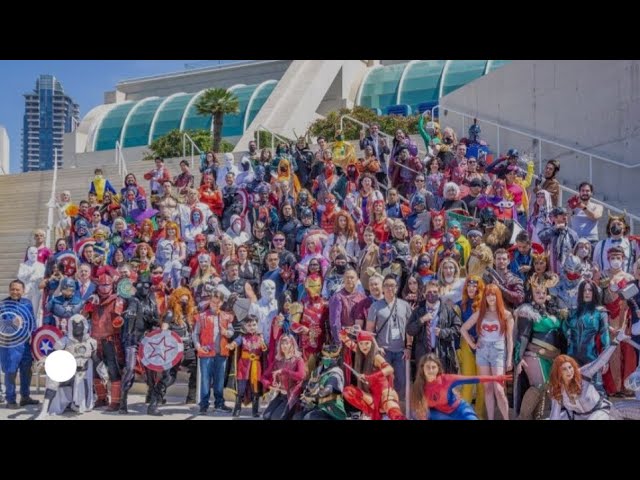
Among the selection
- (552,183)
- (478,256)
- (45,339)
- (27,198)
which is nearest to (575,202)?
(552,183)

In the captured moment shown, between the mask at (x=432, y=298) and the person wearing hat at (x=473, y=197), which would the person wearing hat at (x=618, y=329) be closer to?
the mask at (x=432, y=298)

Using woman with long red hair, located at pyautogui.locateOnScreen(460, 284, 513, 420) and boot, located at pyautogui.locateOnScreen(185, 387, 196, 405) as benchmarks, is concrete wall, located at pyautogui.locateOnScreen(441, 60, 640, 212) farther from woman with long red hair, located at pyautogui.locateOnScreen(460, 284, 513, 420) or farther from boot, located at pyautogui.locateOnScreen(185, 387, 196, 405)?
boot, located at pyautogui.locateOnScreen(185, 387, 196, 405)

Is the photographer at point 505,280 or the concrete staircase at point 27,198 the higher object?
the concrete staircase at point 27,198

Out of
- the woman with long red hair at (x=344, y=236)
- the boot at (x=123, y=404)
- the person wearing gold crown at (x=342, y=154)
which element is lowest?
the boot at (x=123, y=404)

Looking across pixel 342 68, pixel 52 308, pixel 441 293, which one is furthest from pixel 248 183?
pixel 342 68

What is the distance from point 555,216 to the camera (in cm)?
922

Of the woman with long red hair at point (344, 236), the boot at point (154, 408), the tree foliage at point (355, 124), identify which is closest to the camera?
the boot at point (154, 408)

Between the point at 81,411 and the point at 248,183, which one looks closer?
the point at 81,411

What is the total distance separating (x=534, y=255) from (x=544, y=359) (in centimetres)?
111

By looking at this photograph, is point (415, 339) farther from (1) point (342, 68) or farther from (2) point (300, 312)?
(1) point (342, 68)

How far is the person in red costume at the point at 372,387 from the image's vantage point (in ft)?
27.1

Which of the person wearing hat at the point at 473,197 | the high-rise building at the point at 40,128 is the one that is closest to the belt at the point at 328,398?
the person wearing hat at the point at 473,197

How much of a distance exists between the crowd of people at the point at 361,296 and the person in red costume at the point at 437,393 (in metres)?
0.02

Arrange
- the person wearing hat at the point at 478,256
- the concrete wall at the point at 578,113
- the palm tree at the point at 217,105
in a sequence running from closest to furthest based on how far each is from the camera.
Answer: the person wearing hat at the point at 478,256, the concrete wall at the point at 578,113, the palm tree at the point at 217,105
